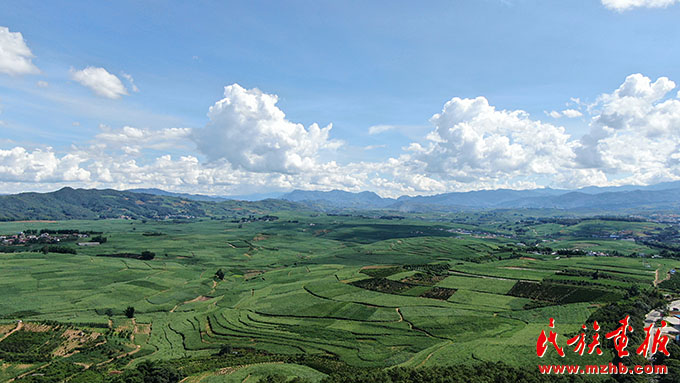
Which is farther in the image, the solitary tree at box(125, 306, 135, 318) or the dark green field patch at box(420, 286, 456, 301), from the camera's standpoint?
the dark green field patch at box(420, 286, 456, 301)

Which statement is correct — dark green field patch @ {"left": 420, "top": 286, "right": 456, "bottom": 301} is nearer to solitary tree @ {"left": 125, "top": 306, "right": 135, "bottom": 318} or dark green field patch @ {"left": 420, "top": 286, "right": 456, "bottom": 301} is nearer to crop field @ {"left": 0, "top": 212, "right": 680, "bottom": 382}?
crop field @ {"left": 0, "top": 212, "right": 680, "bottom": 382}

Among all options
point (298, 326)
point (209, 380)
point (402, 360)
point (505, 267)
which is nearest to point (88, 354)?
point (209, 380)

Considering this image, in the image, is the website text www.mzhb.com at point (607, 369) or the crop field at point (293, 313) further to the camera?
the crop field at point (293, 313)

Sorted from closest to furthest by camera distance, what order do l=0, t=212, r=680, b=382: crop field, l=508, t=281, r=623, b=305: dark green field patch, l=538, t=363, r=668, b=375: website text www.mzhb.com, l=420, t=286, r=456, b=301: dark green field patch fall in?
l=538, t=363, r=668, b=375: website text www.mzhb.com → l=0, t=212, r=680, b=382: crop field → l=508, t=281, r=623, b=305: dark green field patch → l=420, t=286, r=456, b=301: dark green field patch

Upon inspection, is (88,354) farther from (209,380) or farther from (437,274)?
(437,274)

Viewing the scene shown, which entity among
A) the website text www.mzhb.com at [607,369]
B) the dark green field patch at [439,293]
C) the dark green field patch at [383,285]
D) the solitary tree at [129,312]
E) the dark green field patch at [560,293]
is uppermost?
the website text www.mzhb.com at [607,369]

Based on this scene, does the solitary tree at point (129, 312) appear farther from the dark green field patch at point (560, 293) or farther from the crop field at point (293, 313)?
the dark green field patch at point (560, 293)

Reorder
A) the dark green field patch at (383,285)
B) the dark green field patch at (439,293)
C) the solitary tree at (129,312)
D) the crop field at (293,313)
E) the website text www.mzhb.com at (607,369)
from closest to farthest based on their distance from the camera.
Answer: the website text www.mzhb.com at (607,369) < the crop field at (293,313) < the solitary tree at (129,312) < the dark green field patch at (439,293) < the dark green field patch at (383,285)

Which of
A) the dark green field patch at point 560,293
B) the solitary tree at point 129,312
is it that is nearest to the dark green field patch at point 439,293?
the dark green field patch at point 560,293

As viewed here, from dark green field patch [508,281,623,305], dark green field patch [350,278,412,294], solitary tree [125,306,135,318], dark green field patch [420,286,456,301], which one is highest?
dark green field patch [508,281,623,305]

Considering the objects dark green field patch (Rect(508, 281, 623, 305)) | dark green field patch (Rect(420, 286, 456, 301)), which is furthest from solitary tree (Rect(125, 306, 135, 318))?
dark green field patch (Rect(508, 281, 623, 305))

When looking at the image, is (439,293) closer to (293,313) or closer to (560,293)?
(560,293)

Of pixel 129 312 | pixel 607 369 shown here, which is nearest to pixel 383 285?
pixel 607 369

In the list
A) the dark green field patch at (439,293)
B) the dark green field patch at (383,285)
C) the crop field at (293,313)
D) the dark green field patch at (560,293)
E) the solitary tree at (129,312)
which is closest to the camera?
the crop field at (293,313)
